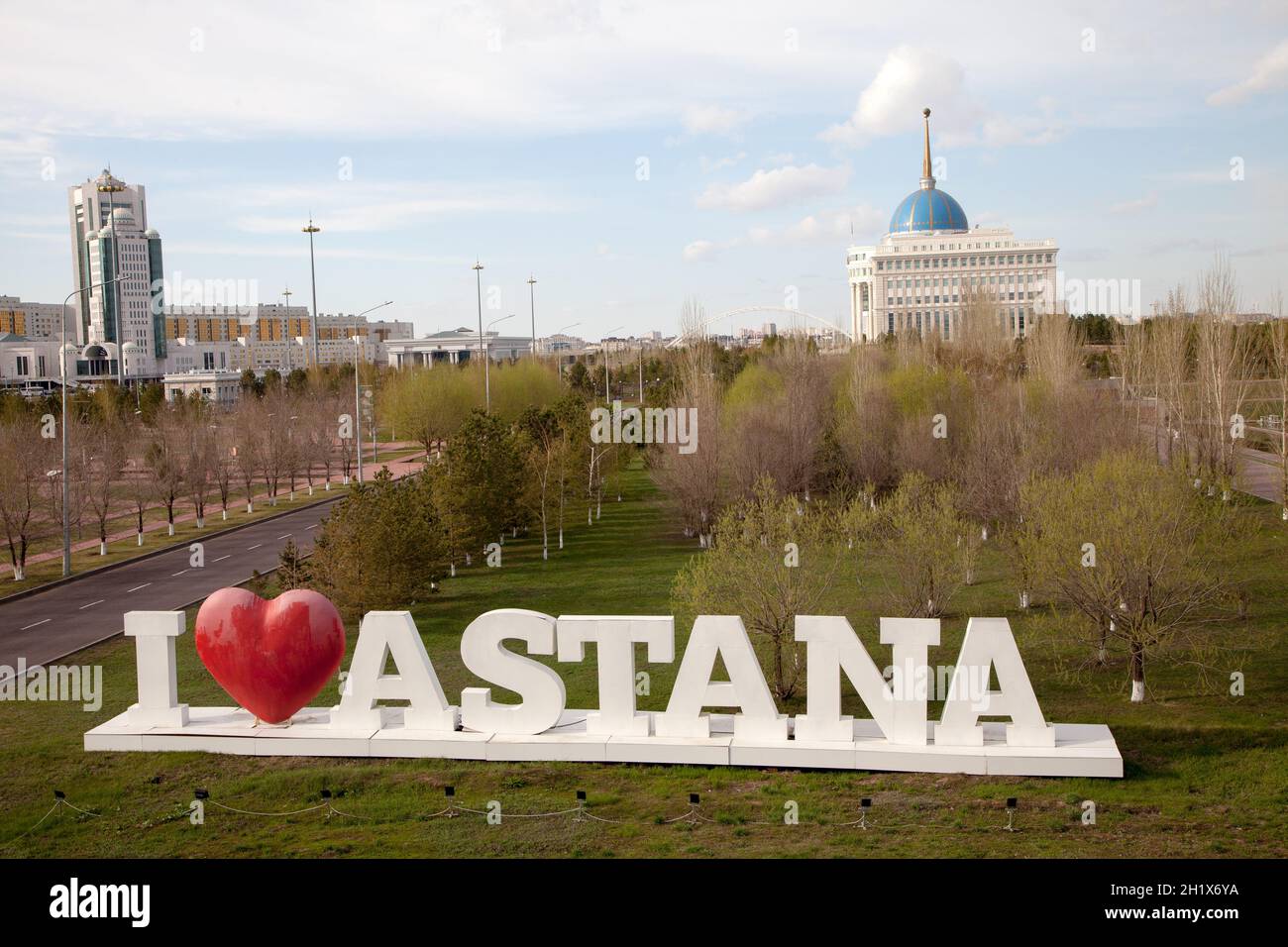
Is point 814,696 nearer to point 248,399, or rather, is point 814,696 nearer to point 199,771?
point 199,771

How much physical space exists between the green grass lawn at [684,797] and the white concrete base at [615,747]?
20cm

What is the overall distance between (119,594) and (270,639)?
1836 cm

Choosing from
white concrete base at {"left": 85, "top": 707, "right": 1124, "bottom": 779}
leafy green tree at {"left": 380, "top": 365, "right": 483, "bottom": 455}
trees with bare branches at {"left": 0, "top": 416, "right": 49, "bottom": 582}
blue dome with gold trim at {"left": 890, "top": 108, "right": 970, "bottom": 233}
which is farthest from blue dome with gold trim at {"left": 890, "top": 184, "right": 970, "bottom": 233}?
white concrete base at {"left": 85, "top": 707, "right": 1124, "bottom": 779}

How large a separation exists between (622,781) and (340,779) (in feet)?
13.5

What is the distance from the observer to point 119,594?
109ft

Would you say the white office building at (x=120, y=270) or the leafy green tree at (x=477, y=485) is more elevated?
the white office building at (x=120, y=270)

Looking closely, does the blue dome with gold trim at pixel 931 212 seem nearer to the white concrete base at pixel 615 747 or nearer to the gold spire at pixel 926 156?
the gold spire at pixel 926 156

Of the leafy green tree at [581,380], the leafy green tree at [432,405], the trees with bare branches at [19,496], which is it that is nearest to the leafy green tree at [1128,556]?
the trees with bare branches at [19,496]

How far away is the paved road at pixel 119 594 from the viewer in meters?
27.2

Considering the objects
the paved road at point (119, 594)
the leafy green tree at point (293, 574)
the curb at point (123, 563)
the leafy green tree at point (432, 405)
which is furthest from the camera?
the leafy green tree at point (432, 405)

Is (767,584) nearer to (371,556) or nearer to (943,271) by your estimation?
(371,556)

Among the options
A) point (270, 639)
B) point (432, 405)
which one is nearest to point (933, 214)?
point (432, 405)
